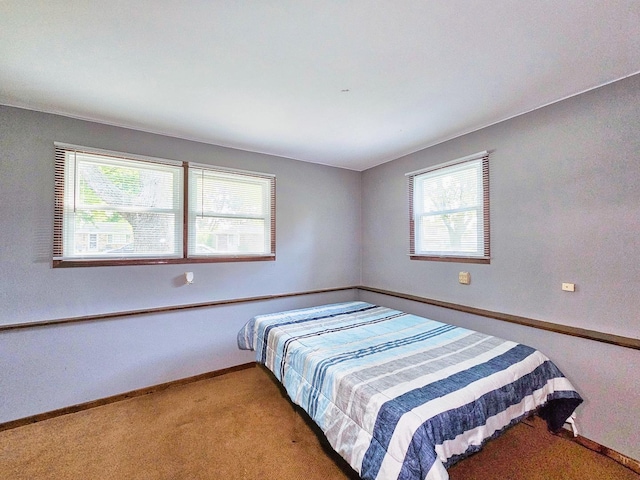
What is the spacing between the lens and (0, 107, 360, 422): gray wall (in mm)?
2078

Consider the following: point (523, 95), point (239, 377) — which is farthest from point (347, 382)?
point (523, 95)

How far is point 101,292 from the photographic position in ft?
7.75

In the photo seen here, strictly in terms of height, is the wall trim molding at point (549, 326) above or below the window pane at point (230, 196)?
below

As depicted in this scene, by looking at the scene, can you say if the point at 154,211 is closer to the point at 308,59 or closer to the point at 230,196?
the point at 230,196

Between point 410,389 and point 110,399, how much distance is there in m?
2.61

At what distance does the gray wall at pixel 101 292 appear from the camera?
2.08 metres

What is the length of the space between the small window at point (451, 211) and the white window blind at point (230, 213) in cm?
173

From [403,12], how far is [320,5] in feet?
1.30

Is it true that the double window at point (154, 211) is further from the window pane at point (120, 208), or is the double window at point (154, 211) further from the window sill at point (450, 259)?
the window sill at point (450, 259)

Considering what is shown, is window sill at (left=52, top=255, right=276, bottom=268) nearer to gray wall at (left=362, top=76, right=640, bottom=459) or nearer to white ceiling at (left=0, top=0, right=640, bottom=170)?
white ceiling at (left=0, top=0, right=640, bottom=170)

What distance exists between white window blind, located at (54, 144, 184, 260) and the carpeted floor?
4.39ft

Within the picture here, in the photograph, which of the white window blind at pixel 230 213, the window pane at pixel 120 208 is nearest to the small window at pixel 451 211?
the white window blind at pixel 230 213

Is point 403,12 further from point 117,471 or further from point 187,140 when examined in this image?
point 117,471

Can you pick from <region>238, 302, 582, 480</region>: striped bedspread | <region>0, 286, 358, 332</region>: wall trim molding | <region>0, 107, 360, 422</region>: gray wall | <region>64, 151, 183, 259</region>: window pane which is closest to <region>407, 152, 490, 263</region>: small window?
<region>238, 302, 582, 480</region>: striped bedspread
